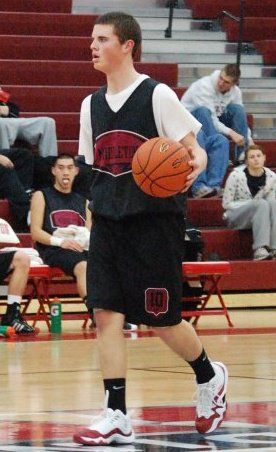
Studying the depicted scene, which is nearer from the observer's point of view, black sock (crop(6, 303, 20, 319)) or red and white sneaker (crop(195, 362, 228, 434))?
red and white sneaker (crop(195, 362, 228, 434))

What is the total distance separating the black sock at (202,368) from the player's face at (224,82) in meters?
8.09

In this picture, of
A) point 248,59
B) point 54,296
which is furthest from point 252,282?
point 248,59

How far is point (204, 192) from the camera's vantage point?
12.7 metres

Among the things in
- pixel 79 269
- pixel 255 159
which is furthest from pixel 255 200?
pixel 79 269

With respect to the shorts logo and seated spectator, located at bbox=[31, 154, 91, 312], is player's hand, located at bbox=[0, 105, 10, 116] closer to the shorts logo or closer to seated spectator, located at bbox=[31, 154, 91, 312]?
seated spectator, located at bbox=[31, 154, 91, 312]

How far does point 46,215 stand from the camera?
418 inches

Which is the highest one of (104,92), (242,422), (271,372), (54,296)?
(104,92)

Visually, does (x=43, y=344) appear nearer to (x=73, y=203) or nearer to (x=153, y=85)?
(x=73, y=203)

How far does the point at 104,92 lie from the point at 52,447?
4.71ft

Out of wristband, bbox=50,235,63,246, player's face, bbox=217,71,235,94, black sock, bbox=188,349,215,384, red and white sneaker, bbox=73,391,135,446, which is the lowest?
wristband, bbox=50,235,63,246

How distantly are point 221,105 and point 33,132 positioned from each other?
2.06 meters

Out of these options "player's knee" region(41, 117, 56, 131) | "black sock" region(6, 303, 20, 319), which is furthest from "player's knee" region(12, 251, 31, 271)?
"player's knee" region(41, 117, 56, 131)

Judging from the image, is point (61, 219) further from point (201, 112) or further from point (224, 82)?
point (224, 82)

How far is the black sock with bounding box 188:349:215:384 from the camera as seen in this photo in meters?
5.14
